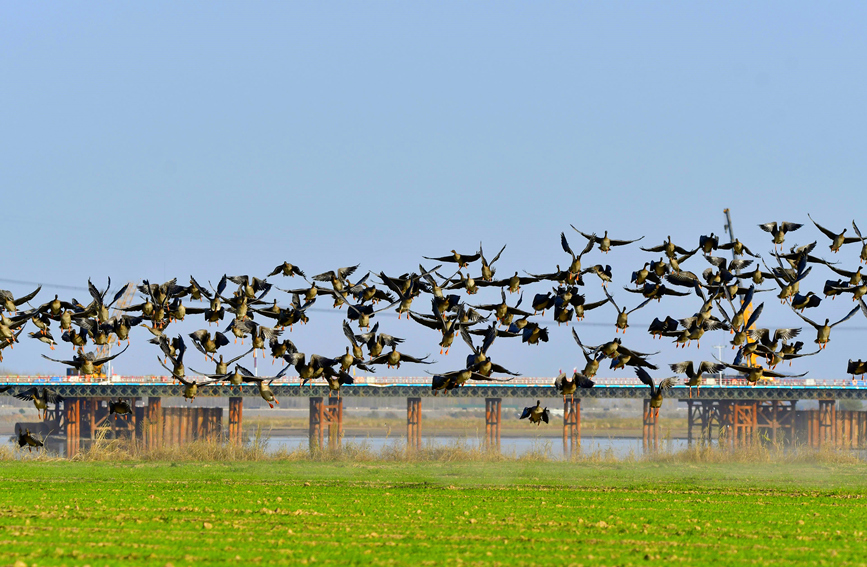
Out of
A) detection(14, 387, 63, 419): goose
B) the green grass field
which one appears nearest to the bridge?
the green grass field

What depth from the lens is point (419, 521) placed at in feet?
98.2

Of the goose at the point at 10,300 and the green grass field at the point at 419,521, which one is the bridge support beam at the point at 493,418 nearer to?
the green grass field at the point at 419,521

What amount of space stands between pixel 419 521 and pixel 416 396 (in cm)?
9234

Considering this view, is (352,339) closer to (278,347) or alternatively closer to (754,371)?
(278,347)

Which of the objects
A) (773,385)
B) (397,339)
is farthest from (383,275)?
(773,385)

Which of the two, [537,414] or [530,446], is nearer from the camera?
[537,414]

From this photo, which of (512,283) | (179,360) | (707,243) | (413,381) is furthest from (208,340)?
(413,381)

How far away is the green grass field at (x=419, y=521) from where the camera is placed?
22797mm

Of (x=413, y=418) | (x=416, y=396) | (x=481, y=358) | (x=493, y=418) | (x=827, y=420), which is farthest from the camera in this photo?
(x=413, y=418)

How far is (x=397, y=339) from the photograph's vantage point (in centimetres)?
2941

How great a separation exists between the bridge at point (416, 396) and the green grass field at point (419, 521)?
5851cm

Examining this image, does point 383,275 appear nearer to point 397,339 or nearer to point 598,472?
point 397,339

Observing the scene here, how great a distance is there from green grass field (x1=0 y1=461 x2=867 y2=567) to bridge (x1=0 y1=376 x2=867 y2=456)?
5851 cm

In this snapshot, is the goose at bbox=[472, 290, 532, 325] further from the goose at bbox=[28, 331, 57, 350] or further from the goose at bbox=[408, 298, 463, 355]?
the goose at bbox=[28, 331, 57, 350]
